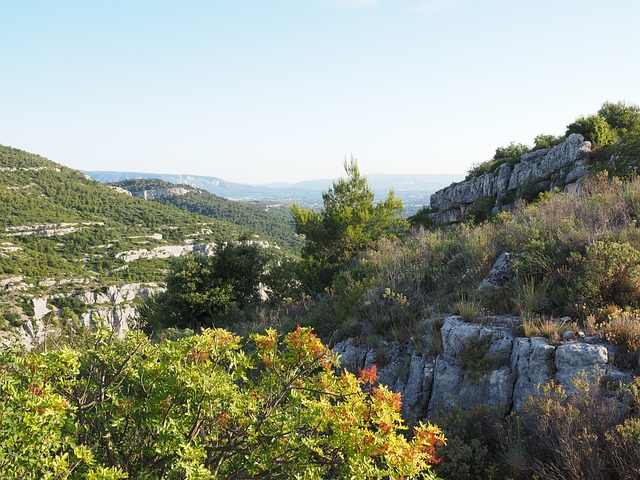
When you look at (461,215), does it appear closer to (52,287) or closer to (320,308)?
(320,308)

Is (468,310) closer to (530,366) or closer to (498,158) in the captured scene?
(530,366)

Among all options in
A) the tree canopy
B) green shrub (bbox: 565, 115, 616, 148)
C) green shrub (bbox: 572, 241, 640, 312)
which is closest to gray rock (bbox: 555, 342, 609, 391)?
green shrub (bbox: 572, 241, 640, 312)

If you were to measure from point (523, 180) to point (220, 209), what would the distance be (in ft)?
368

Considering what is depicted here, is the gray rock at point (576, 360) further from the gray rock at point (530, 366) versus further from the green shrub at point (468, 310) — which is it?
the green shrub at point (468, 310)

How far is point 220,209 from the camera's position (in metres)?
121

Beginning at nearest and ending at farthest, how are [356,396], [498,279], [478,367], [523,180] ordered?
[356,396], [478,367], [498,279], [523,180]

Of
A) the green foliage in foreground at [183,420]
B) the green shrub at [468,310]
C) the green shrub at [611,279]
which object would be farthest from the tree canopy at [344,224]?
the green foliage in foreground at [183,420]

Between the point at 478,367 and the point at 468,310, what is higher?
the point at 468,310

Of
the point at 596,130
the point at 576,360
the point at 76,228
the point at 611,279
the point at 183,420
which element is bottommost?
the point at 76,228

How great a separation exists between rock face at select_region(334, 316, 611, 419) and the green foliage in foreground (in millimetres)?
1841

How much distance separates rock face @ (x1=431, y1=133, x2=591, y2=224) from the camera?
15180mm

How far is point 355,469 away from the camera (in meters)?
2.40

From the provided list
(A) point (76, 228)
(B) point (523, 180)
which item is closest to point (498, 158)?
(B) point (523, 180)

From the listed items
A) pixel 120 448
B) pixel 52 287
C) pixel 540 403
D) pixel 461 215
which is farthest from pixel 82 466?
pixel 52 287
